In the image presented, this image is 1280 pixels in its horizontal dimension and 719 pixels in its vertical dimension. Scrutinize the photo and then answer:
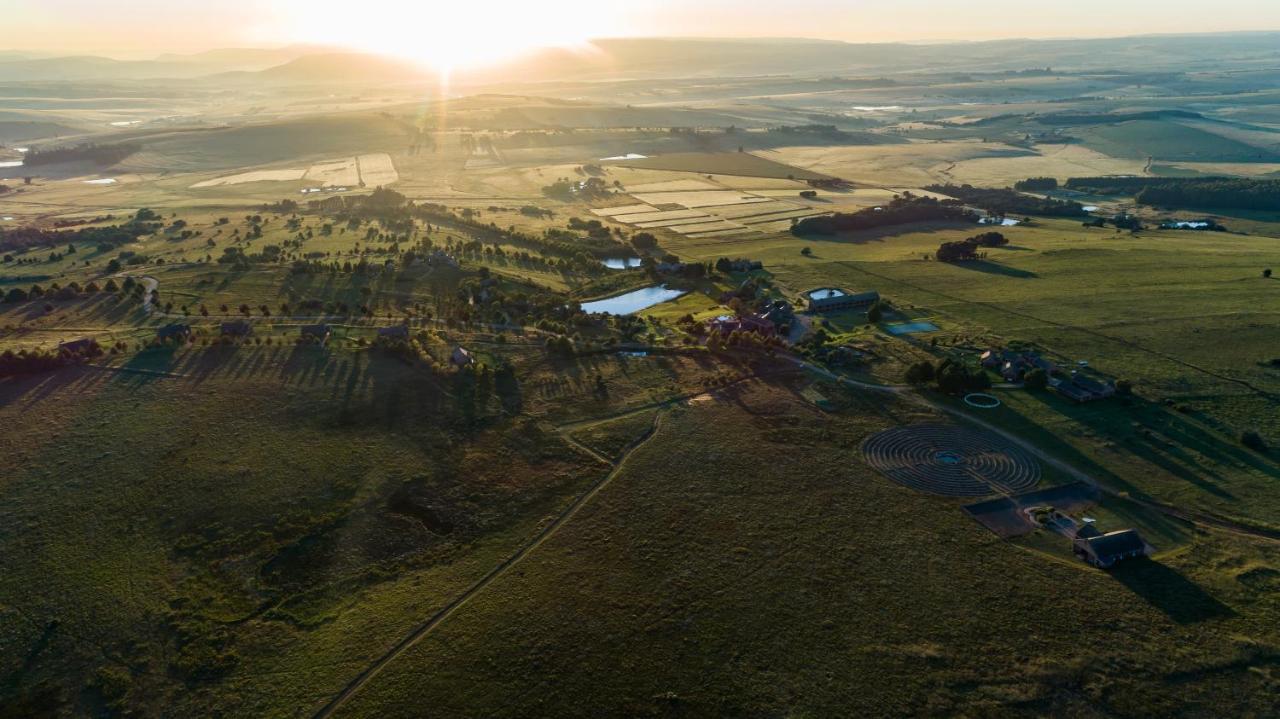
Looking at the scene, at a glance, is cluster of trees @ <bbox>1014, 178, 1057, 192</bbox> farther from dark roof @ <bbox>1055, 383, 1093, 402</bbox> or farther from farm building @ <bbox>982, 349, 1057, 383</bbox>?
dark roof @ <bbox>1055, 383, 1093, 402</bbox>

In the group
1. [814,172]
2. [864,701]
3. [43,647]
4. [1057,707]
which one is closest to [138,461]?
[43,647]

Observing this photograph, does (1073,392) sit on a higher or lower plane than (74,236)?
lower

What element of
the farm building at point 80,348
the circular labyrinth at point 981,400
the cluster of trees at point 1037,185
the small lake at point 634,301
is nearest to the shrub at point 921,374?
the circular labyrinth at point 981,400

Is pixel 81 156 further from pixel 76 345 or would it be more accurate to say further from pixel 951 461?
pixel 951 461

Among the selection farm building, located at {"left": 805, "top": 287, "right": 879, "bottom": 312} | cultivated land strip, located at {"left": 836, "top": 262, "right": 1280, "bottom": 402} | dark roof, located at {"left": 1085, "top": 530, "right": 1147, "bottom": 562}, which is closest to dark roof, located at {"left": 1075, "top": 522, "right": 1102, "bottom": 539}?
dark roof, located at {"left": 1085, "top": 530, "right": 1147, "bottom": 562}

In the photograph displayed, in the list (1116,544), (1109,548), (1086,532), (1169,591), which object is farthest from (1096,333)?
(1169,591)
